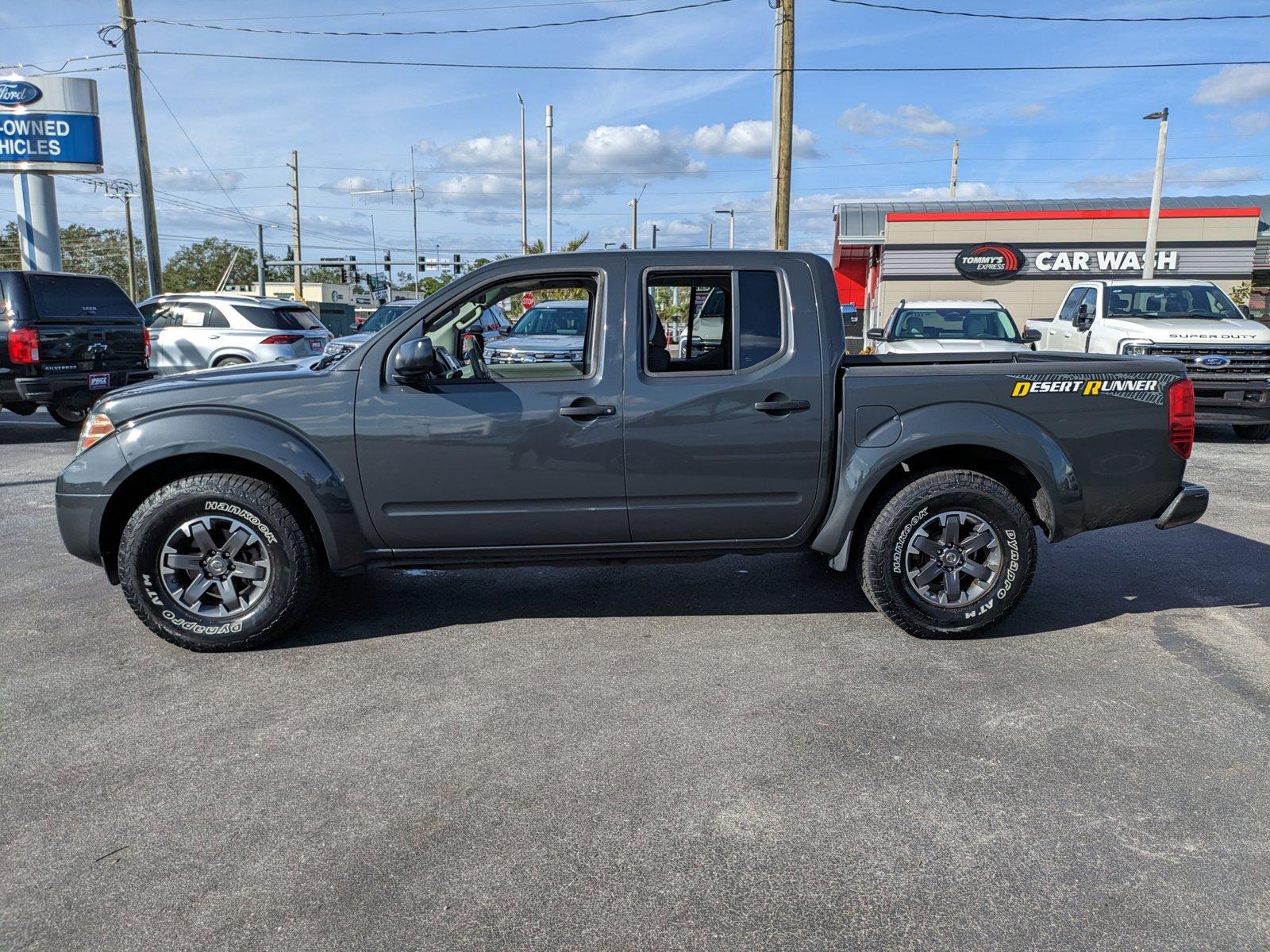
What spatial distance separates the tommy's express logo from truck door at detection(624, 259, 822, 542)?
3.19 ft

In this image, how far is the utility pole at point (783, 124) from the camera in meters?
15.8

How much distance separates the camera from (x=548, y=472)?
4668 millimetres

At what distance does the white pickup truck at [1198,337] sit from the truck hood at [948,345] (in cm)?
115

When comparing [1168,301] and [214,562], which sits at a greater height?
[1168,301]

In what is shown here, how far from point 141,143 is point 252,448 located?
2088cm

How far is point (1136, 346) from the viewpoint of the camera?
1131cm

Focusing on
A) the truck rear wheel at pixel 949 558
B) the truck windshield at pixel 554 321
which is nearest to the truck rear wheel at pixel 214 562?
the truck windshield at pixel 554 321

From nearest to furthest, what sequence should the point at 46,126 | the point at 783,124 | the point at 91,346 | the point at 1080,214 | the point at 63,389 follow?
1. the point at 63,389
2. the point at 91,346
3. the point at 783,124
4. the point at 46,126
5. the point at 1080,214

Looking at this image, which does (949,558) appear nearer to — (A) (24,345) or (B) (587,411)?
(B) (587,411)

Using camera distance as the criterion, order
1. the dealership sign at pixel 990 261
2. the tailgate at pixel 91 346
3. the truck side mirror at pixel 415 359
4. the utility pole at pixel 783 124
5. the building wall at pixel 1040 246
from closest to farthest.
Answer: the truck side mirror at pixel 415 359 < the tailgate at pixel 91 346 < the utility pole at pixel 783 124 < the building wall at pixel 1040 246 < the dealership sign at pixel 990 261

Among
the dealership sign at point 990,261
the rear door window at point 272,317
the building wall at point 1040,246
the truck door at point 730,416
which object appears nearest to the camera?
the truck door at point 730,416

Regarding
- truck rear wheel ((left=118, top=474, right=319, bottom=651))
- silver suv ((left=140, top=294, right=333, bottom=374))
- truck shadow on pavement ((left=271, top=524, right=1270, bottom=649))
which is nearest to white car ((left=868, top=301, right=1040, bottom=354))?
truck shadow on pavement ((left=271, top=524, right=1270, bottom=649))

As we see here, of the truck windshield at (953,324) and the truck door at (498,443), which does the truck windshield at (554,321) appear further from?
the truck windshield at (953,324)

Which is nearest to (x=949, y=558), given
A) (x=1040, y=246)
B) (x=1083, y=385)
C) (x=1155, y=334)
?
(x=1083, y=385)
